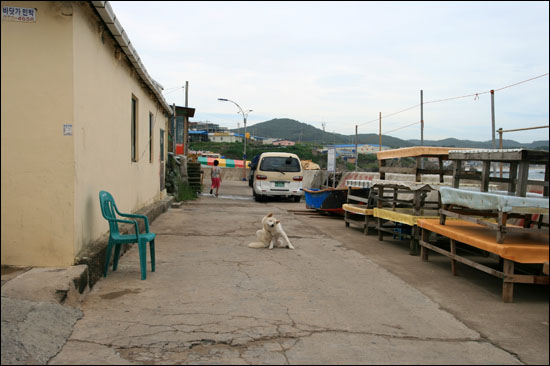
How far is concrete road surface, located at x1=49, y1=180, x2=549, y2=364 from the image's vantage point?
354 cm

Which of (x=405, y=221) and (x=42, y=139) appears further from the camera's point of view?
(x=405, y=221)

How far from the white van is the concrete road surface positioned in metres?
11.3

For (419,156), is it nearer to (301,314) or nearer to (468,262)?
(468,262)

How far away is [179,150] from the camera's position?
78.3ft

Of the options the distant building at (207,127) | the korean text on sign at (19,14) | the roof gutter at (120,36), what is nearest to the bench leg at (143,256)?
the korean text on sign at (19,14)

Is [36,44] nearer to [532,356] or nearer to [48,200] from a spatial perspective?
[48,200]

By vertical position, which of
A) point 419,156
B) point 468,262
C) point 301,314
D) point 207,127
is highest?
point 207,127

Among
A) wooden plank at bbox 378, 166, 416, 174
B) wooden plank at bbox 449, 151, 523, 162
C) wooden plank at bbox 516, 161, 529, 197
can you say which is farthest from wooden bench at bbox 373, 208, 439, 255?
wooden plank at bbox 516, 161, 529, 197

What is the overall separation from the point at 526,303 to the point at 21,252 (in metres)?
5.67

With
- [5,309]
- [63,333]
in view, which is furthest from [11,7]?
[63,333]

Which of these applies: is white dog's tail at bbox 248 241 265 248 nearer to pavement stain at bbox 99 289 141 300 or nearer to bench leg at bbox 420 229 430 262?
bench leg at bbox 420 229 430 262

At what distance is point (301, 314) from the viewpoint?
14.7 ft

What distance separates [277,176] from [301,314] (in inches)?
575


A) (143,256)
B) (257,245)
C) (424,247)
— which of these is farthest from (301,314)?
(257,245)
